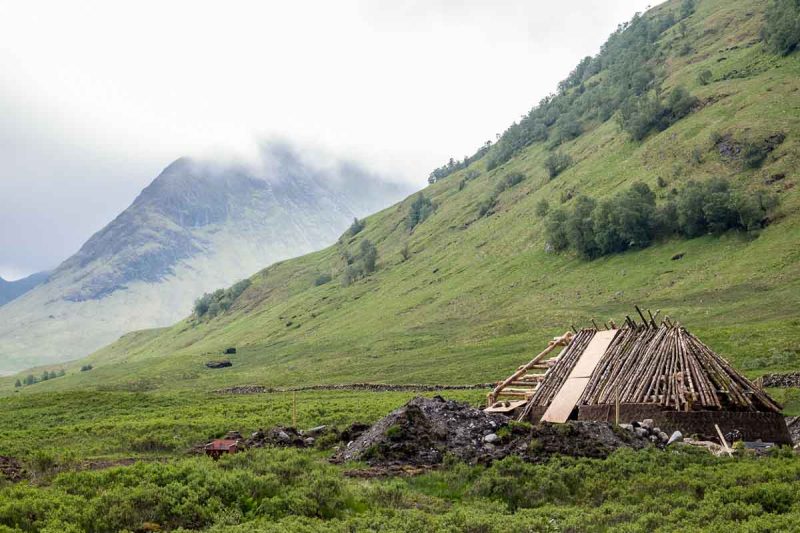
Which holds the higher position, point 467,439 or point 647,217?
point 647,217

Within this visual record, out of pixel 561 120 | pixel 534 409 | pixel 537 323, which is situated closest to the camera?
pixel 534 409

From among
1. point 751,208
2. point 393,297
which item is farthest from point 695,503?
point 393,297

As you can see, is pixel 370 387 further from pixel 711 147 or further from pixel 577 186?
pixel 577 186

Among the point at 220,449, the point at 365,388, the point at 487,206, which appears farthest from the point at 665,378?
the point at 487,206

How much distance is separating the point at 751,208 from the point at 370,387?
170 ft

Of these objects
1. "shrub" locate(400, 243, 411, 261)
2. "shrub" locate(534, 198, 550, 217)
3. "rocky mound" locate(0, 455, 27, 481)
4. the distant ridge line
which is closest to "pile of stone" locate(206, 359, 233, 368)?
the distant ridge line

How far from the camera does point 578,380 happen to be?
96.0 feet

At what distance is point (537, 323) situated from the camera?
242ft

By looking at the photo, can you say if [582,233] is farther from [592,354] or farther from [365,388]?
[592,354]

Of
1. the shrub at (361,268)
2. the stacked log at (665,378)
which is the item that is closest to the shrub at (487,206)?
the shrub at (361,268)

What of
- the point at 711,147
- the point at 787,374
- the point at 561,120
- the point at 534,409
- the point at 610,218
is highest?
the point at 561,120

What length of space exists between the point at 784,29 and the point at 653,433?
120505mm

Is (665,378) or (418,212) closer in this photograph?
(665,378)

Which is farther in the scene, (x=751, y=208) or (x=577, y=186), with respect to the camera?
(x=577, y=186)
